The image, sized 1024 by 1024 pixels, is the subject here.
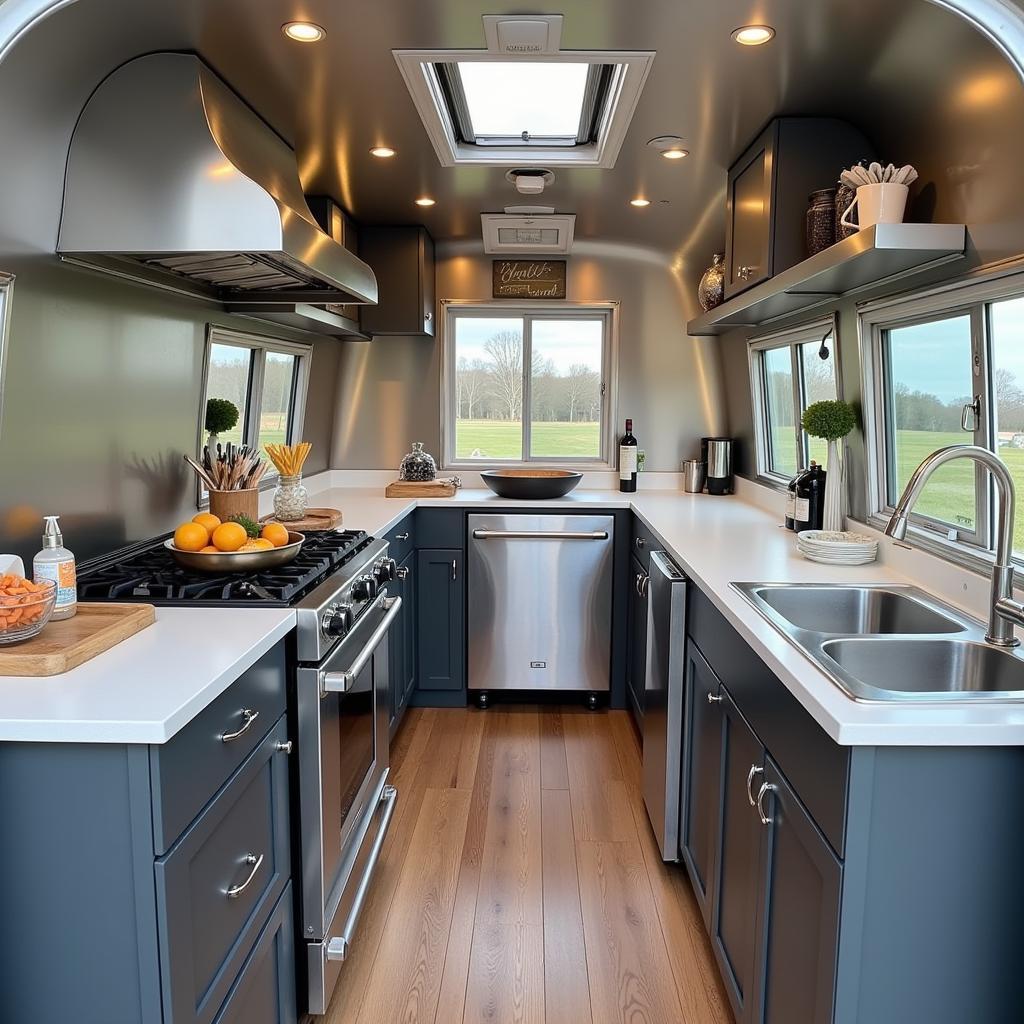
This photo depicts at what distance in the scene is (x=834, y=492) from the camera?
298 cm

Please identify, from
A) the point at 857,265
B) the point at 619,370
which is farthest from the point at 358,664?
the point at 619,370

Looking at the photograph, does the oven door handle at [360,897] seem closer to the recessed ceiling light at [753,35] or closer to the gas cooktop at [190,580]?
the gas cooktop at [190,580]

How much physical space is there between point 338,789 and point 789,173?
2.24m

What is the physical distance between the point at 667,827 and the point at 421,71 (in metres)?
2.25

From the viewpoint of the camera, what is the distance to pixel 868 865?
1.32m

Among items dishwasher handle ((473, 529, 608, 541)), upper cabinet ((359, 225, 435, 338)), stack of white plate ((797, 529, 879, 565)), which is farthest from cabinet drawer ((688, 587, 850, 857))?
upper cabinet ((359, 225, 435, 338))

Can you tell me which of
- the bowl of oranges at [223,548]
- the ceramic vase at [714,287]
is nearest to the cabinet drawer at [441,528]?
the ceramic vase at [714,287]

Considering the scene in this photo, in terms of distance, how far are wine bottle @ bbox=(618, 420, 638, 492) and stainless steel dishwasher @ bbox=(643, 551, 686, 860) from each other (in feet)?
5.63

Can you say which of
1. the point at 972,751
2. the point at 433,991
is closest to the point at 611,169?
the point at 972,751

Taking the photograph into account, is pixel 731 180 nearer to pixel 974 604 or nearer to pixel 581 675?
pixel 974 604

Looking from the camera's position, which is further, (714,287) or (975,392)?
(714,287)

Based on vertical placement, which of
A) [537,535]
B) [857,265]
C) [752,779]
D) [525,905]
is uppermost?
[857,265]

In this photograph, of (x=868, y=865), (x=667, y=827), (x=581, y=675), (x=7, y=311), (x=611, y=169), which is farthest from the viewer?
(x=581, y=675)

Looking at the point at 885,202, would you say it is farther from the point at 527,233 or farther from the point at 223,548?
the point at 527,233
